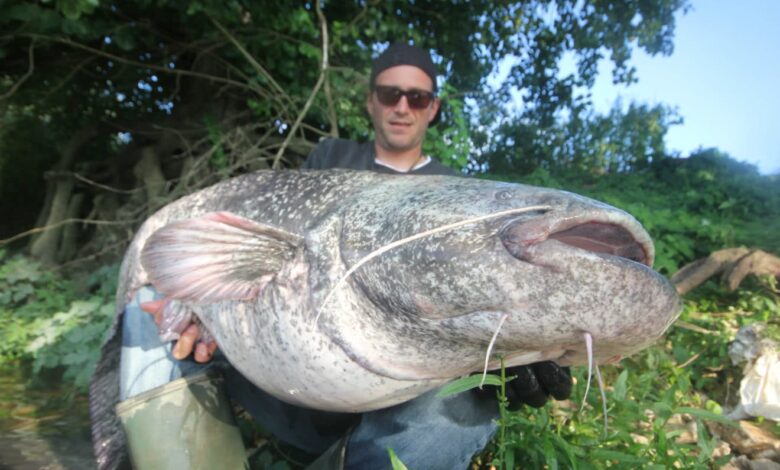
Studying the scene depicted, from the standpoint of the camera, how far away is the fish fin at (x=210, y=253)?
142cm

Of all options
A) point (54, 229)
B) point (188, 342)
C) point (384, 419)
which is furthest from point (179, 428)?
point (54, 229)

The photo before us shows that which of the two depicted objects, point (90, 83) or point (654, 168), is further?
point (654, 168)

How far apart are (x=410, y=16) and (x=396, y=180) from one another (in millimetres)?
6808

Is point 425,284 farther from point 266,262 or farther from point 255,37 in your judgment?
point 255,37

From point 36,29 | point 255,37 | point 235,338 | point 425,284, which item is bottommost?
point 235,338

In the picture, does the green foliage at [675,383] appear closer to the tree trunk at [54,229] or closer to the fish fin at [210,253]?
the fish fin at [210,253]

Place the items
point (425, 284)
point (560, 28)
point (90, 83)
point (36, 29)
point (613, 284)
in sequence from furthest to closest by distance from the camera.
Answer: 1. point (560, 28)
2. point (90, 83)
3. point (36, 29)
4. point (425, 284)
5. point (613, 284)

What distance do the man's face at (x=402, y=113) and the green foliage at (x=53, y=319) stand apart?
269 centimetres

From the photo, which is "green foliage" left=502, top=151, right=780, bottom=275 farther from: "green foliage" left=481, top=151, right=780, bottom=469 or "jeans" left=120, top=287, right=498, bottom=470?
"jeans" left=120, top=287, right=498, bottom=470

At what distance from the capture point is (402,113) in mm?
2842

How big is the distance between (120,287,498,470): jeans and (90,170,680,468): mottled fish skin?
0.30m

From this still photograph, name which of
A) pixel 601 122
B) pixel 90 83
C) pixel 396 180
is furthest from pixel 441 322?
pixel 601 122

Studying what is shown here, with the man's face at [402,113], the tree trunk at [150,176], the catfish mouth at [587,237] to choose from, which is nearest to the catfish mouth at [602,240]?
the catfish mouth at [587,237]

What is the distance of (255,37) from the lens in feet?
16.9
